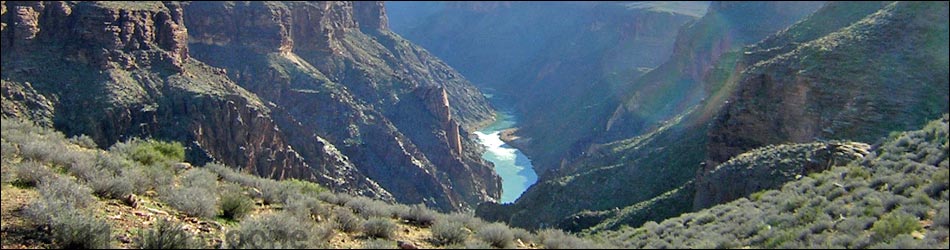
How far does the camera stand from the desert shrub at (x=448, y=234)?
38.0 ft

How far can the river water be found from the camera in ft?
272

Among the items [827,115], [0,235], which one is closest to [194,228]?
[0,235]

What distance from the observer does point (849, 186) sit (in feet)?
47.6

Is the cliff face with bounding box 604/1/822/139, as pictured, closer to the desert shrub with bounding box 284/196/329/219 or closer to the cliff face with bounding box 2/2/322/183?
the cliff face with bounding box 2/2/322/183

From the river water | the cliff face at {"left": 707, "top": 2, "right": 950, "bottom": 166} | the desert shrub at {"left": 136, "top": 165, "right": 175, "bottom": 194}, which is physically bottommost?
the river water

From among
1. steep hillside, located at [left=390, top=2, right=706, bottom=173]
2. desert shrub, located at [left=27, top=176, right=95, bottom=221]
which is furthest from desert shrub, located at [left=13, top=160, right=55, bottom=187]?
steep hillside, located at [left=390, top=2, right=706, bottom=173]

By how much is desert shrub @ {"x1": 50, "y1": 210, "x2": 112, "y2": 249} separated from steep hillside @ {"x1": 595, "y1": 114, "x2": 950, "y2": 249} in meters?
7.34

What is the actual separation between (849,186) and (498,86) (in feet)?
482

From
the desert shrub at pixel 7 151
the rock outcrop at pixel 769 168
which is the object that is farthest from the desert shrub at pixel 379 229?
the rock outcrop at pixel 769 168

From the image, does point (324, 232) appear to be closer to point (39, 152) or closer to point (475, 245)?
point (475, 245)

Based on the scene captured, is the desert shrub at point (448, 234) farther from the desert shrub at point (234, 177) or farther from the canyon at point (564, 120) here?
the desert shrub at point (234, 177)

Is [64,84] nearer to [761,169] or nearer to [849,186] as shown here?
[761,169]

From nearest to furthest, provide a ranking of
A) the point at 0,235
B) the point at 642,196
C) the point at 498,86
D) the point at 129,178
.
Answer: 1. the point at 0,235
2. the point at 129,178
3. the point at 642,196
4. the point at 498,86

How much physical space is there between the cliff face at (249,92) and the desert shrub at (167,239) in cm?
3149
